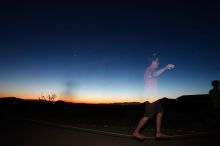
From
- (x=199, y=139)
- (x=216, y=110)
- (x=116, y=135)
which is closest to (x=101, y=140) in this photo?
(x=116, y=135)

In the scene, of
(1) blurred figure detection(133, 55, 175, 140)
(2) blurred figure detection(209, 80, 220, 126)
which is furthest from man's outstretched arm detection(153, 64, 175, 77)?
(2) blurred figure detection(209, 80, 220, 126)

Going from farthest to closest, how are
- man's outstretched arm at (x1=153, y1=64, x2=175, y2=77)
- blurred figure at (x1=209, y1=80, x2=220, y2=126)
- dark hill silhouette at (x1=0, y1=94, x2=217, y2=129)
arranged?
1. dark hill silhouette at (x1=0, y1=94, x2=217, y2=129)
2. blurred figure at (x1=209, y1=80, x2=220, y2=126)
3. man's outstretched arm at (x1=153, y1=64, x2=175, y2=77)

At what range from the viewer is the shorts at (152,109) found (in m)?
6.98

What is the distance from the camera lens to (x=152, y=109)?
701 centimetres

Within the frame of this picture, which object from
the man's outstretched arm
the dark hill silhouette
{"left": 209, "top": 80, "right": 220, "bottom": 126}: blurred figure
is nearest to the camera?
the man's outstretched arm

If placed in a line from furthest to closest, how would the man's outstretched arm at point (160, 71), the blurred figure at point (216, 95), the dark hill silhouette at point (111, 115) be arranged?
1. the dark hill silhouette at point (111, 115)
2. the blurred figure at point (216, 95)
3. the man's outstretched arm at point (160, 71)

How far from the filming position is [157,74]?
7.09m

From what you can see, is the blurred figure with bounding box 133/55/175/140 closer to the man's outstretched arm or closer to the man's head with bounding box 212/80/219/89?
the man's outstretched arm

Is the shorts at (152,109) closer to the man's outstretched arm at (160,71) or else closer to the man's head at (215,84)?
the man's outstretched arm at (160,71)

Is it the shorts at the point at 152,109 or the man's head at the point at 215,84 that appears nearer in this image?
the shorts at the point at 152,109

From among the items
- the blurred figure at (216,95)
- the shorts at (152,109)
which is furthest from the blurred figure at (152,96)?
the blurred figure at (216,95)

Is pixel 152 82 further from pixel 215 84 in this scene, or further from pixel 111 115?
pixel 111 115

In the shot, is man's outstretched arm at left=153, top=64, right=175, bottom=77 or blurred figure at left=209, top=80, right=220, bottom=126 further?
blurred figure at left=209, top=80, right=220, bottom=126

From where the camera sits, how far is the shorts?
6.98m
